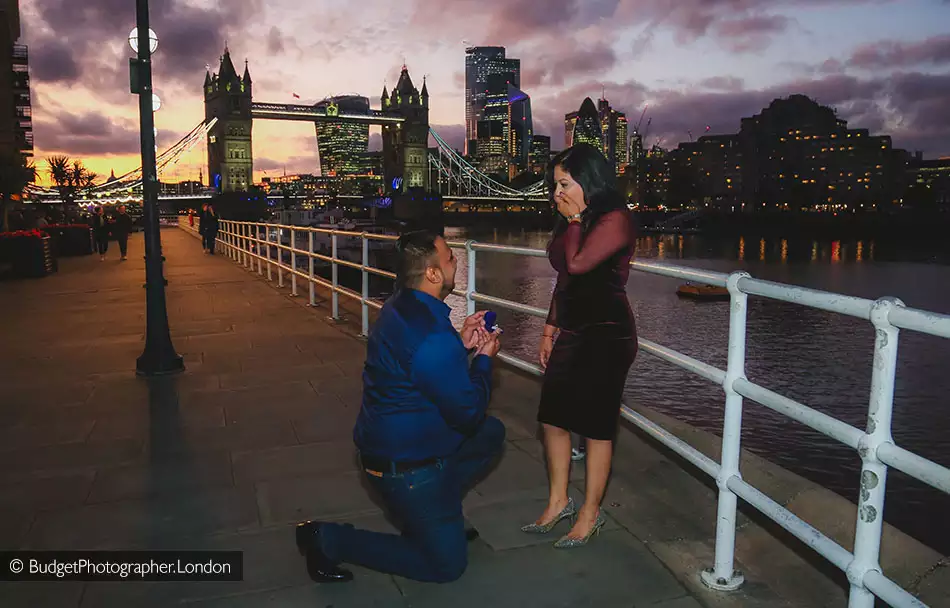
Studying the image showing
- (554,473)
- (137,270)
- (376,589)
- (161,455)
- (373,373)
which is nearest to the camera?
(373,373)

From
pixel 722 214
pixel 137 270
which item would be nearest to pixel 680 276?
pixel 137 270

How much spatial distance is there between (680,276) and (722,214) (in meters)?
133

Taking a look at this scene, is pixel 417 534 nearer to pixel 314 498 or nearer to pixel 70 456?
pixel 314 498

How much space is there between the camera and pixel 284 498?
12.9ft

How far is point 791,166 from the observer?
194 m

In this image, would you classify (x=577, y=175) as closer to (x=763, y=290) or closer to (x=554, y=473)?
(x=763, y=290)

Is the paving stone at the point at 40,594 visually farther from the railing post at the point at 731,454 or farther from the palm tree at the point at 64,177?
the palm tree at the point at 64,177

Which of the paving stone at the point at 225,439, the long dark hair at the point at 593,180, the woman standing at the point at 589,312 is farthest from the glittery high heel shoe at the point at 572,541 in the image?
the paving stone at the point at 225,439

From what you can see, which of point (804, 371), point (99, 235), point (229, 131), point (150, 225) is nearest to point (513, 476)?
point (150, 225)

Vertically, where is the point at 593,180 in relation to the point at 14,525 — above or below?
above

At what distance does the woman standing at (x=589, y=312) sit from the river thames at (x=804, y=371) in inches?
281

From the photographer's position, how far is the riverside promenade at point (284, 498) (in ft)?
9.79

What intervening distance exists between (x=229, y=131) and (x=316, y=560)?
12429 cm

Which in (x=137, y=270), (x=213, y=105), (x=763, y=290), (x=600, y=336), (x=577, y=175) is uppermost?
(x=213, y=105)
